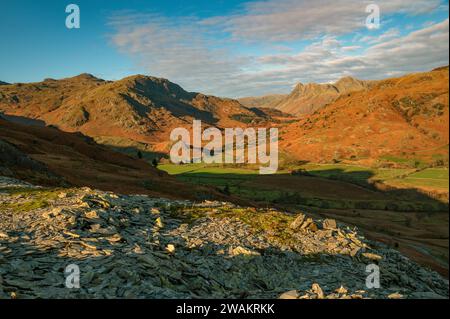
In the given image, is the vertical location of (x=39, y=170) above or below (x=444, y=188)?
above

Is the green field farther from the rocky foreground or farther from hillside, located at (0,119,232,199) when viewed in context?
the rocky foreground

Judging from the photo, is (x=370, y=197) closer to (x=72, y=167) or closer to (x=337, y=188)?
(x=337, y=188)

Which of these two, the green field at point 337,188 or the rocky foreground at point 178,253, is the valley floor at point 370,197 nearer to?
the green field at point 337,188

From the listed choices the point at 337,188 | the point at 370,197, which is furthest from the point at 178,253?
the point at 337,188

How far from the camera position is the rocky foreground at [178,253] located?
17.4 metres

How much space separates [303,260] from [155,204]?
14560 mm

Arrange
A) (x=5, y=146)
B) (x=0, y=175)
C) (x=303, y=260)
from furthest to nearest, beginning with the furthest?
1. (x=5, y=146)
2. (x=0, y=175)
3. (x=303, y=260)

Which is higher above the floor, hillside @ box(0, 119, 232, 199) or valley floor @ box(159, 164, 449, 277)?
hillside @ box(0, 119, 232, 199)

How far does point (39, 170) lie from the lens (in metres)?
60.0

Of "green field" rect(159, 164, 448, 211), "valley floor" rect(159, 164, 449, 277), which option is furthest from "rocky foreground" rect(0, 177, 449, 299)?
"green field" rect(159, 164, 448, 211)

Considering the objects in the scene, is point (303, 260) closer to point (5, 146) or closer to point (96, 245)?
point (96, 245)

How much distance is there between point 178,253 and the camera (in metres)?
22.7

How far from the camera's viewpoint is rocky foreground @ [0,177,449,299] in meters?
17.4
